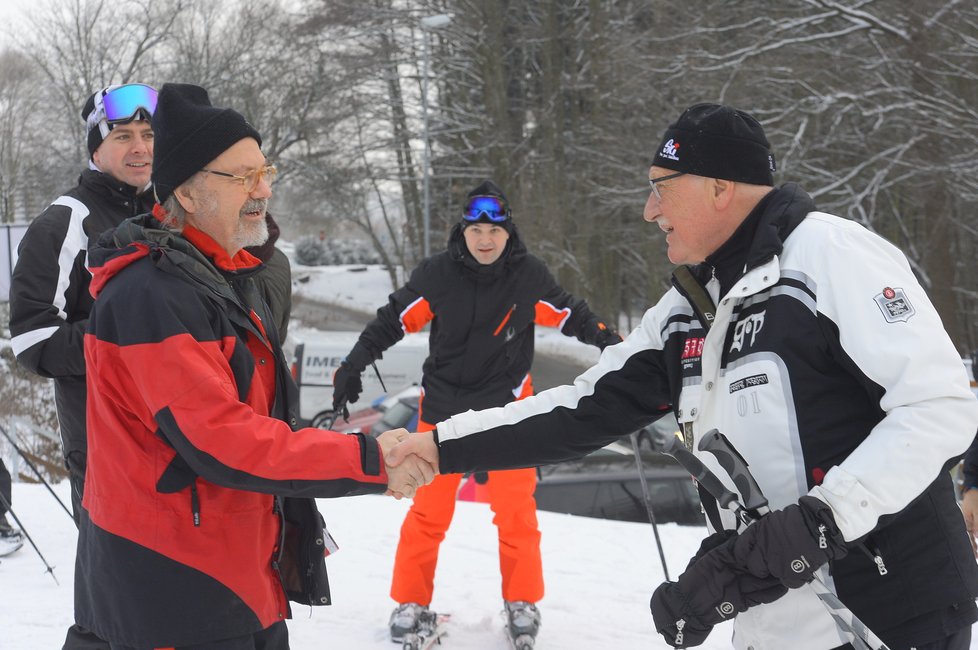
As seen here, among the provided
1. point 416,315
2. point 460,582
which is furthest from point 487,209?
point 460,582

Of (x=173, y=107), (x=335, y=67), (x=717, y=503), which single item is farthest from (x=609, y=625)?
(x=335, y=67)

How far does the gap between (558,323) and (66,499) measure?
13.0ft

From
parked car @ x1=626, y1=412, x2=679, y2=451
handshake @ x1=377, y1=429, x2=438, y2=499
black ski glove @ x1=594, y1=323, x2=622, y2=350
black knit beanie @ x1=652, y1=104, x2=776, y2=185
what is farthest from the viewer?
parked car @ x1=626, y1=412, x2=679, y2=451

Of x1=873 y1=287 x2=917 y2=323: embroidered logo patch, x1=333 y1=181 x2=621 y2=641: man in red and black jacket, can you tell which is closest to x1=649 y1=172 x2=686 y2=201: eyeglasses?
x1=873 y1=287 x2=917 y2=323: embroidered logo patch

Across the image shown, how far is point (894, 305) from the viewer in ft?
6.61

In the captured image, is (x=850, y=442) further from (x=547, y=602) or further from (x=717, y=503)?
(x=547, y=602)

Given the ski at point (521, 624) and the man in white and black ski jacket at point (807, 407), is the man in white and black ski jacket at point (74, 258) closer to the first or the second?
the ski at point (521, 624)

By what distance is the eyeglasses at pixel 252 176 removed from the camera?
2518 mm

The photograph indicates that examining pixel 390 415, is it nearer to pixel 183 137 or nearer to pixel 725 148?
pixel 183 137

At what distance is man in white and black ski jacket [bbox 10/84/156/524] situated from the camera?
128 inches

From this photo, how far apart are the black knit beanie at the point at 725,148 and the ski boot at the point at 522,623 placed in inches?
99.3

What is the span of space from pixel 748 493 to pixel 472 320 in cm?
266

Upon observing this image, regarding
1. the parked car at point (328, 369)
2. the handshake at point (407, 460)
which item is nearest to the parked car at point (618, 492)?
the handshake at point (407, 460)

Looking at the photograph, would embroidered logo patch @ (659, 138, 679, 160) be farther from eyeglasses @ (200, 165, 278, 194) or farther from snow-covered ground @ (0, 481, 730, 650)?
snow-covered ground @ (0, 481, 730, 650)
